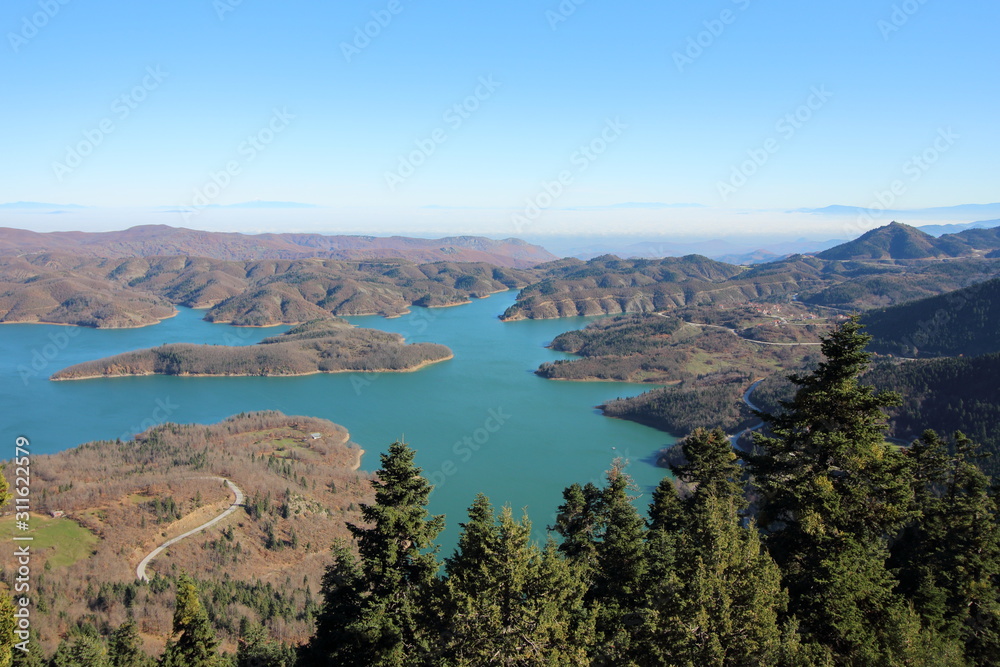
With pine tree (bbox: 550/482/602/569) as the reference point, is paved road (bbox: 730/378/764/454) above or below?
below

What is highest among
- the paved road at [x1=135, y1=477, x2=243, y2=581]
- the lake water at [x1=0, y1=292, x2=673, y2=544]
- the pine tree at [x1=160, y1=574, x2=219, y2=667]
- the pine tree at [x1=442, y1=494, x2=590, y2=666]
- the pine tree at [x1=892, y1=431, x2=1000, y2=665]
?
the pine tree at [x1=442, y1=494, x2=590, y2=666]

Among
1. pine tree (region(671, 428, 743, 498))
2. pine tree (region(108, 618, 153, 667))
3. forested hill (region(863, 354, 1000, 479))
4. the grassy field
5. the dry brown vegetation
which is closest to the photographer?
pine tree (region(108, 618, 153, 667))

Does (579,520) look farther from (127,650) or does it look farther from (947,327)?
(947,327)

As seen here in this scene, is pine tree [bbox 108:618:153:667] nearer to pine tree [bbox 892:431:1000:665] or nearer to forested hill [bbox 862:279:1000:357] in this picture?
pine tree [bbox 892:431:1000:665]

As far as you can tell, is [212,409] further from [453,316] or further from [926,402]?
[453,316]

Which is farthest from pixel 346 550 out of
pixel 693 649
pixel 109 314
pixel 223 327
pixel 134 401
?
pixel 109 314

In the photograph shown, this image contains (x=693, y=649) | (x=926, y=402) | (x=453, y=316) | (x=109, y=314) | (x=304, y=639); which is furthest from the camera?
(x=453, y=316)

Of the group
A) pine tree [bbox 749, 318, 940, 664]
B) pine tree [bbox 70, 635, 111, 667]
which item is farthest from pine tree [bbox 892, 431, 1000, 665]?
pine tree [bbox 70, 635, 111, 667]

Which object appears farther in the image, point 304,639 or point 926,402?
point 926,402
